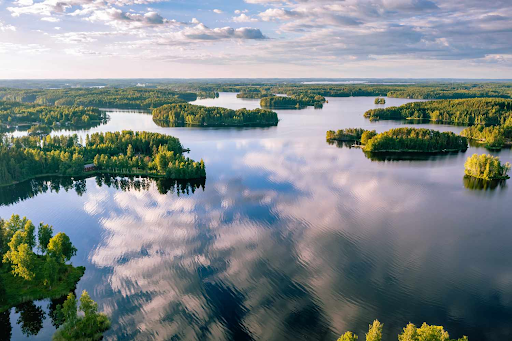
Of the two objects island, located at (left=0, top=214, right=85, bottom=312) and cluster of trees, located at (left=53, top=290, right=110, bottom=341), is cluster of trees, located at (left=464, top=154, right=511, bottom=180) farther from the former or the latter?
island, located at (left=0, top=214, right=85, bottom=312)

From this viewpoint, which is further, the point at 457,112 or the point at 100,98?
the point at 100,98

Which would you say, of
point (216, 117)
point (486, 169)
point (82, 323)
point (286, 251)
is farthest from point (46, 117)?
point (486, 169)

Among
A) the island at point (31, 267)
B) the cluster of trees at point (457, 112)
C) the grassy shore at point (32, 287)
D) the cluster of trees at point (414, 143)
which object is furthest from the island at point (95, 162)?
the cluster of trees at point (457, 112)

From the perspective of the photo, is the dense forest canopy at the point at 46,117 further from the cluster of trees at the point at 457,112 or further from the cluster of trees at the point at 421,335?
the cluster of trees at the point at 421,335

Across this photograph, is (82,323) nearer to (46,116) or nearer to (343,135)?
(343,135)

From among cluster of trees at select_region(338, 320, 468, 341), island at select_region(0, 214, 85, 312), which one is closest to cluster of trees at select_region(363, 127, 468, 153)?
cluster of trees at select_region(338, 320, 468, 341)

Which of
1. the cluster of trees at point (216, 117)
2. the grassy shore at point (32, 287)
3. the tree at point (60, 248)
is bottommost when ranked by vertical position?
the grassy shore at point (32, 287)
